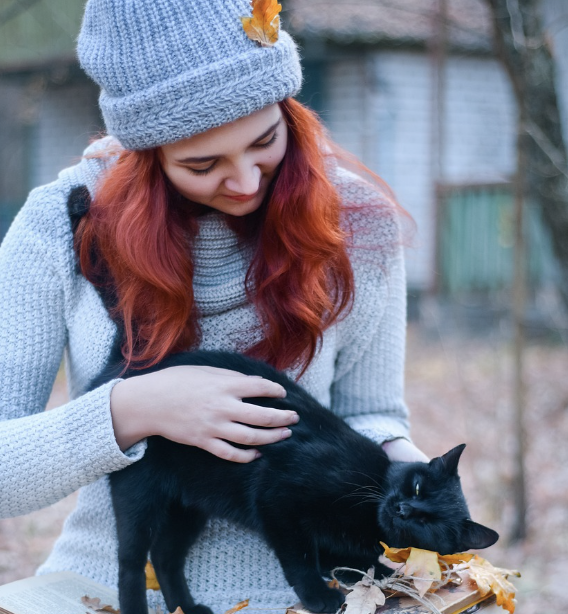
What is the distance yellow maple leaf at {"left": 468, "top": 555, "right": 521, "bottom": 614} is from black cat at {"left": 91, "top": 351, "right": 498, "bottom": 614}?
0.13 meters

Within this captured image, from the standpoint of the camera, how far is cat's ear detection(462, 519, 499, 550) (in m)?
1.56

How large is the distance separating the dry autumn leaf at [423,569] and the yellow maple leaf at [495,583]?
69 mm

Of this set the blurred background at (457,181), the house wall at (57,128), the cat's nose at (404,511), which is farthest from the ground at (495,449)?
the house wall at (57,128)

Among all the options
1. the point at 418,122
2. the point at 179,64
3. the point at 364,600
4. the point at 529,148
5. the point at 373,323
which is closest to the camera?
the point at 364,600

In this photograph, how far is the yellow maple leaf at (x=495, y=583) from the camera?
1.36 metres

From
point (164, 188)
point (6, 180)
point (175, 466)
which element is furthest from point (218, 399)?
point (6, 180)

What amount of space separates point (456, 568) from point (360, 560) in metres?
0.27

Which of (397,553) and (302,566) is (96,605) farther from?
(397,553)

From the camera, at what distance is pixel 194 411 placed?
1493mm

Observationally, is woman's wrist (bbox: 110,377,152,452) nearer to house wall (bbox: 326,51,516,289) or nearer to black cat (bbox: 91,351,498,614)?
black cat (bbox: 91,351,498,614)

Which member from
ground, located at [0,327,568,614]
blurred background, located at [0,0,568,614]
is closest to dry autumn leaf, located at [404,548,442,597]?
ground, located at [0,327,568,614]

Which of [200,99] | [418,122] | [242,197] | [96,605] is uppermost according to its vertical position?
[200,99]

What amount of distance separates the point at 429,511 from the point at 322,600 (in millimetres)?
352

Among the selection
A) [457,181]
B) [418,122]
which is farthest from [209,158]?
[418,122]
